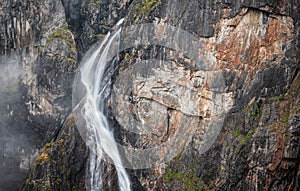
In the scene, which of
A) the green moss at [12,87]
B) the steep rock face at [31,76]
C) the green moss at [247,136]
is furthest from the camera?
the green moss at [12,87]

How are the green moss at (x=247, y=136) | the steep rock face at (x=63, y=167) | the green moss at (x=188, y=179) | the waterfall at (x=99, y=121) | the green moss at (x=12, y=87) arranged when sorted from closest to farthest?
the green moss at (x=247, y=136) → the green moss at (x=188, y=179) → the waterfall at (x=99, y=121) → the steep rock face at (x=63, y=167) → the green moss at (x=12, y=87)

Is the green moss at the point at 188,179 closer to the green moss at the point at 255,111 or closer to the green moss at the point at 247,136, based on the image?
the green moss at the point at 247,136

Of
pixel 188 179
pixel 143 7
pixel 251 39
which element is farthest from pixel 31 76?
pixel 251 39

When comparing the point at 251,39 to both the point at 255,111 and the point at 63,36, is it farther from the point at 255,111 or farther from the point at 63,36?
the point at 63,36

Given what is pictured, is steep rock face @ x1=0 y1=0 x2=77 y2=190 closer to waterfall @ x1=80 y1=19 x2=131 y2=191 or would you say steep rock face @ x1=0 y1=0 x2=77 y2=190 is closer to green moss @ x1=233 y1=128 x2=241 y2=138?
waterfall @ x1=80 y1=19 x2=131 y2=191

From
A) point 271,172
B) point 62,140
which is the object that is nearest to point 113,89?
point 62,140

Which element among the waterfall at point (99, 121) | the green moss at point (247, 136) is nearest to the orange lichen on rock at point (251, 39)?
the green moss at point (247, 136)
